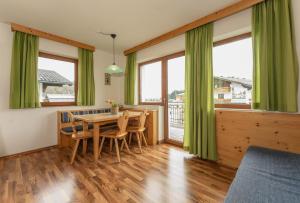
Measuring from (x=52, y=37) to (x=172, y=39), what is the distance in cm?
263

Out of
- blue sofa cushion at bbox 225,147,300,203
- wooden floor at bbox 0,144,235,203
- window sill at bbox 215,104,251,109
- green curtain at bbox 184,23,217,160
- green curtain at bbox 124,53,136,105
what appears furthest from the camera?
green curtain at bbox 124,53,136,105

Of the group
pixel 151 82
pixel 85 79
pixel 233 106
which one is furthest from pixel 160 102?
pixel 85 79

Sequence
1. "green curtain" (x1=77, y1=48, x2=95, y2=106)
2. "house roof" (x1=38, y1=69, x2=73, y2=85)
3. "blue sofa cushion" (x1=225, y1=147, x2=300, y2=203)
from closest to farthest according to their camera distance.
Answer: "blue sofa cushion" (x1=225, y1=147, x2=300, y2=203) → "house roof" (x1=38, y1=69, x2=73, y2=85) → "green curtain" (x1=77, y1=48, x2=95, y2=106)

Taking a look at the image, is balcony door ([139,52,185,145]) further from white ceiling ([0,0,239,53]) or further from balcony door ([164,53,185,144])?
white ceiling ([0,0,239,53])

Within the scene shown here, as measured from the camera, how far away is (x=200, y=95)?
2805mm

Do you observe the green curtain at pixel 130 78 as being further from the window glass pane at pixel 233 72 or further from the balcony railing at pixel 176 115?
the window glass pane at pixel 233 72

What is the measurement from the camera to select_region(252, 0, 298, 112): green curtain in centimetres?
191

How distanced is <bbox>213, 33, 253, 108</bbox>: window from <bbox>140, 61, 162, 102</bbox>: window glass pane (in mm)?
1523

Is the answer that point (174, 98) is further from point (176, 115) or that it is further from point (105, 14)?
point (105, 14)

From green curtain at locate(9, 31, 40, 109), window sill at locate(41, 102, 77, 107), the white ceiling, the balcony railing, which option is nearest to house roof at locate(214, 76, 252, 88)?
the white ceiling

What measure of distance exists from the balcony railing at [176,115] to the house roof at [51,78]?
265cm

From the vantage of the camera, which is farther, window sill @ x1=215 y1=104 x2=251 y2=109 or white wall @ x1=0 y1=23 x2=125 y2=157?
white wall @ x1=0 y1=23 x2=125 y2=157

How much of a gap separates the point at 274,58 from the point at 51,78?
4244 millimetres

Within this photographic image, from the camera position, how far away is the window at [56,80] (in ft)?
11.3
